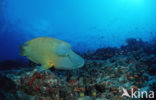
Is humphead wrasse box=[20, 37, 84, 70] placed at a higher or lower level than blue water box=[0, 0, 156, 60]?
lower

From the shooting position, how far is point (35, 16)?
167 ft

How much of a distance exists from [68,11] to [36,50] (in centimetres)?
6121

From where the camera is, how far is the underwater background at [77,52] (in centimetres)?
378

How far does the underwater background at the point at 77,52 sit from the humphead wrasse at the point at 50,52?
0.16m

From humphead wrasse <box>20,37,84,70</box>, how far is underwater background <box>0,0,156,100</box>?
163 mm

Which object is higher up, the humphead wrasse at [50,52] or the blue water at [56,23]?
the blue water at [56,23]

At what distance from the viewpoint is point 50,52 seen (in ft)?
4.89

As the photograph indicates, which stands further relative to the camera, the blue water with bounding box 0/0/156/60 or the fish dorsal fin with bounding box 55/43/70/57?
the blue water with bounding box 0/0/156/60

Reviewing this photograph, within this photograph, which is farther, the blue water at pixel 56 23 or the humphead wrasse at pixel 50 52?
the blue water at pixel 56 23

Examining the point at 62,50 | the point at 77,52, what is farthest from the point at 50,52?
the point at 77,52

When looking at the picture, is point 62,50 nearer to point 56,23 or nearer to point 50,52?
point 50,52

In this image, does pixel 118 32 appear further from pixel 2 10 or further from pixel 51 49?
pixel 51 49

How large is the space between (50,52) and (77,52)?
45.5 feet

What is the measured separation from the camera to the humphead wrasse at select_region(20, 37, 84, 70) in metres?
1.42
